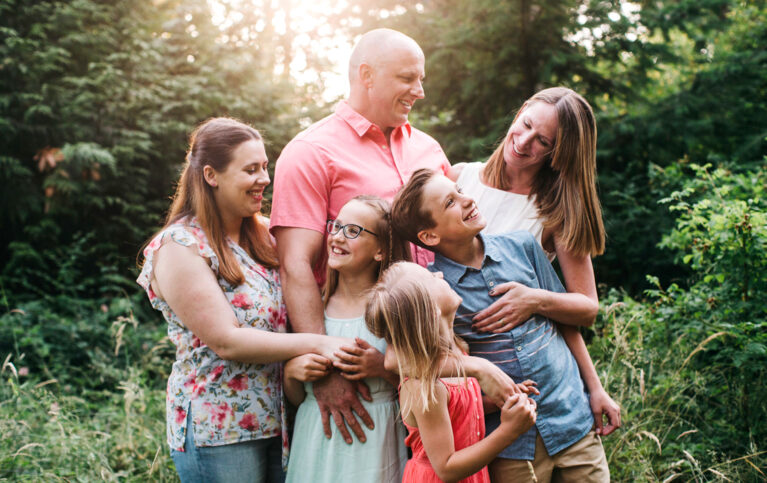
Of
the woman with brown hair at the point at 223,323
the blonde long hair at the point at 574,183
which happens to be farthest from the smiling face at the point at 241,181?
the blonde long hair at the point at 574,183

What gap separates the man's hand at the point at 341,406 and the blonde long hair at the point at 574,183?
99 centimetres

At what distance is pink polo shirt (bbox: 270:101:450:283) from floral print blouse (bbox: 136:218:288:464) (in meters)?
0.30

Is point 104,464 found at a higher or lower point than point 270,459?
lower

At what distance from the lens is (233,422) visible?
2.11 metres

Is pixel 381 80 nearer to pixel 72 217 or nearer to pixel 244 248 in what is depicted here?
pixel 244 248

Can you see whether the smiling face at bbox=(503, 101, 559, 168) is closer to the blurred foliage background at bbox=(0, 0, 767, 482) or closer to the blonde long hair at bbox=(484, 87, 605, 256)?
the blonde long hair at bbox=(484, 87, 605, 256)

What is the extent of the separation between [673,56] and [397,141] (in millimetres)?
3805

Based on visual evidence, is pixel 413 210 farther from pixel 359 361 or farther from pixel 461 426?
pixel 461 426

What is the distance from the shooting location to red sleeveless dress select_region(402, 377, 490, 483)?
1867 millimetres

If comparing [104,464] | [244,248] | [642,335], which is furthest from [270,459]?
[642,335]

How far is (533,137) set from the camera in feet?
7.70

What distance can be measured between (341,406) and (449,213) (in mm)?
793

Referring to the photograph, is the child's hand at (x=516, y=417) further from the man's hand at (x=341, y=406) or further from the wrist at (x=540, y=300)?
the man's hand at (x=341, y=406)

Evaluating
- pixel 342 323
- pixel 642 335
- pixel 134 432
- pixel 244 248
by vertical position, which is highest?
pixel 244 248
